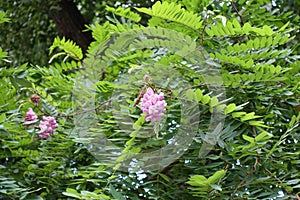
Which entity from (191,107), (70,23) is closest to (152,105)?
(191,107)

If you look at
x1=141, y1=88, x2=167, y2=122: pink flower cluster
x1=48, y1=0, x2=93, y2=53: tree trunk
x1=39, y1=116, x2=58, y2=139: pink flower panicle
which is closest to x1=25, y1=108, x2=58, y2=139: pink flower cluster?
x1=39, y1=116, x2=58, y2=139: pink flower panicle

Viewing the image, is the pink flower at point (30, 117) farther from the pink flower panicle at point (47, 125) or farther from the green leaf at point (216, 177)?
the green leaf at point (216, 177)

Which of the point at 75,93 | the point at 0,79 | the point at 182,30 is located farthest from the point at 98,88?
the point at 0,79

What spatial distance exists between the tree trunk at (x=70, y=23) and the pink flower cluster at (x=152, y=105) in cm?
154

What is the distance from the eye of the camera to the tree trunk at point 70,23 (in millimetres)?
2406

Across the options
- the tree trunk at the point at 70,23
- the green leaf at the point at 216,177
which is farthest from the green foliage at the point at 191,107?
the tree trunk at the point at 70,23

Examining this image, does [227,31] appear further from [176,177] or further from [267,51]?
[176,177]

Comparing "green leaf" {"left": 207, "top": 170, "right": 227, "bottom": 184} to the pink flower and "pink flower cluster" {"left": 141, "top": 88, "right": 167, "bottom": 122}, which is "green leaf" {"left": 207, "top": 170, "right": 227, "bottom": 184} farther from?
the pink flower

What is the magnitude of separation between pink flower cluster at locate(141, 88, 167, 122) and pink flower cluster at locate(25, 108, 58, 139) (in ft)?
1.35

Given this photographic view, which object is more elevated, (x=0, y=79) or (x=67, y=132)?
(x=0, y=79)

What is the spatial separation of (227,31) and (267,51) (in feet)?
0.52

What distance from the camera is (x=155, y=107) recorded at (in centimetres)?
87

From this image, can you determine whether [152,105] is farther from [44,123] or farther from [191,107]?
[44,123]

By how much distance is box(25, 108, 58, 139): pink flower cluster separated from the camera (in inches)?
48.6
